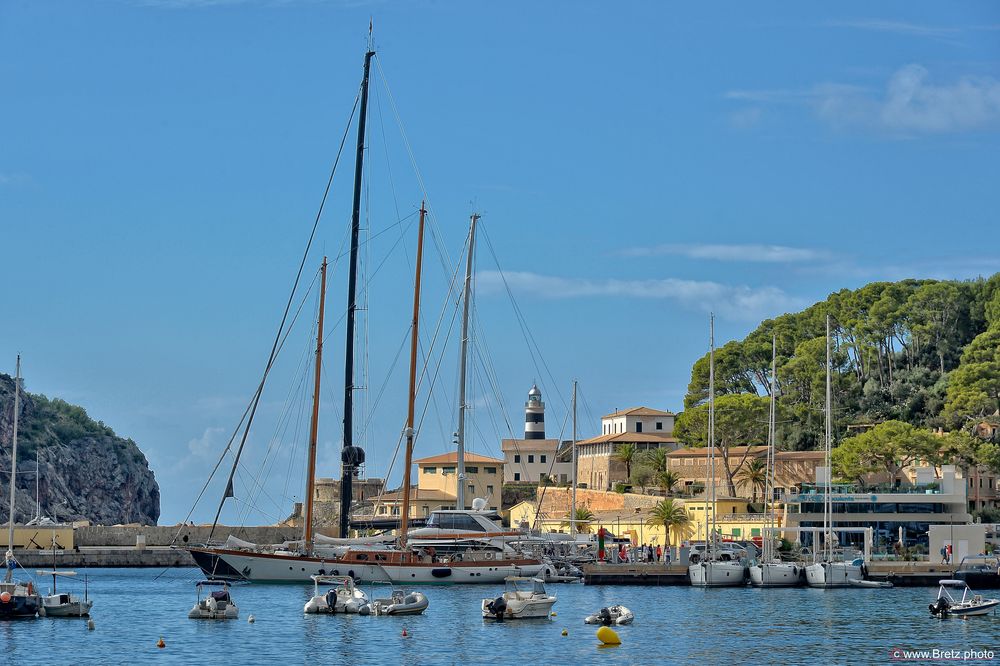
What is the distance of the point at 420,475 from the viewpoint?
124188 mm

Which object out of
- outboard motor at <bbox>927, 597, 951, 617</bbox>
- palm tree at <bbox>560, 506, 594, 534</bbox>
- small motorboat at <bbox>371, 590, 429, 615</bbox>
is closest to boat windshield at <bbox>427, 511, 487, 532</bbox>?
small motorboat at <bbox>371, 590, 429, 615</bbox>

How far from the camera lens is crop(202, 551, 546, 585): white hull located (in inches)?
2640

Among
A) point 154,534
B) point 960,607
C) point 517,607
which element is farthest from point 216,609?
point 154,534

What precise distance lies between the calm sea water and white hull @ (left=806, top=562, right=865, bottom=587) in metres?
5.08

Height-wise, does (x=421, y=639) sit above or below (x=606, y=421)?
below

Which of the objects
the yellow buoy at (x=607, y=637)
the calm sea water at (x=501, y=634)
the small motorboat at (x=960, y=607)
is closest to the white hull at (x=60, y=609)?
the calm sea water at (x=501, y=634)

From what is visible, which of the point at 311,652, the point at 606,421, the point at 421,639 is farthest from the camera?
the point at 606,421

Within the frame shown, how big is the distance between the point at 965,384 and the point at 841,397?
14.1 meters

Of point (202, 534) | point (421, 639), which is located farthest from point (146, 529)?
point (421, 639)

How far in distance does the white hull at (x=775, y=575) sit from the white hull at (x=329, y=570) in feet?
41.6

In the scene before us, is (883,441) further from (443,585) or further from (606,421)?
(606,421)

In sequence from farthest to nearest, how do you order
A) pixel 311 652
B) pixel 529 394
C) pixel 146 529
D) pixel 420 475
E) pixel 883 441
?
pixel 529 394 < pixel 420 475 < pixel 146 529 < pixel 883 441 < pixel 311 652

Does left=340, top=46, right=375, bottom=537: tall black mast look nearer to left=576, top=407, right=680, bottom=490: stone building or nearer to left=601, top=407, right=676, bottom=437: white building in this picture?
left=576, top=407, right=680, bottom=490: stone building

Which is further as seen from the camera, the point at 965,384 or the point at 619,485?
the point at 619,485
